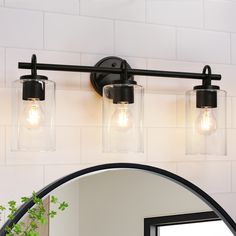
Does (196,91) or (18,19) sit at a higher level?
(18,19)

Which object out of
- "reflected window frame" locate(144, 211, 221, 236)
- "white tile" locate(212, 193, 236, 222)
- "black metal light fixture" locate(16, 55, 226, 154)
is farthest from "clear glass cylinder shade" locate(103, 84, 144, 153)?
"white tile" locate(212, 193, 236, 222)

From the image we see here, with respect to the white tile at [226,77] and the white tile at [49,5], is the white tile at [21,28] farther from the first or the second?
the white tile at [226,77]

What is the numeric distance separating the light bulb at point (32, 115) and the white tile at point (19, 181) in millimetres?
126

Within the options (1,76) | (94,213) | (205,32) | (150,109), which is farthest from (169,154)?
(1,76)

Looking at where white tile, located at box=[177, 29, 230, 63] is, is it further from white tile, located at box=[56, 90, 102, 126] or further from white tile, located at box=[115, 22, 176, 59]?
white tile, located at box=[56, 90, 102, 126]

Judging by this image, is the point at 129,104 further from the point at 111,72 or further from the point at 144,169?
the point at 144,169

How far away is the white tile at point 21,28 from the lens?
1.13 meters

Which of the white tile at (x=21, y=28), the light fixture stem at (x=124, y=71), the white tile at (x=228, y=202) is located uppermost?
the white tile at (x=21, y=28)

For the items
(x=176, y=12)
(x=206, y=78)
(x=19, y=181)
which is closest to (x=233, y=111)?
(x=206, y=78)

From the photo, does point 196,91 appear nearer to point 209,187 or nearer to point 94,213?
point 209,187

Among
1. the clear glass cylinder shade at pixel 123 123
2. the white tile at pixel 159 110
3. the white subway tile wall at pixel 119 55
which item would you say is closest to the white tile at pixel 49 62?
the white subway tile wall at pixel 119 55

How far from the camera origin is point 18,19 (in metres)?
1.14

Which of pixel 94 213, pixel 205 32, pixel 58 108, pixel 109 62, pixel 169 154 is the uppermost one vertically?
pixel 205 32

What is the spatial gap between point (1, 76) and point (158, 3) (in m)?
0.51
